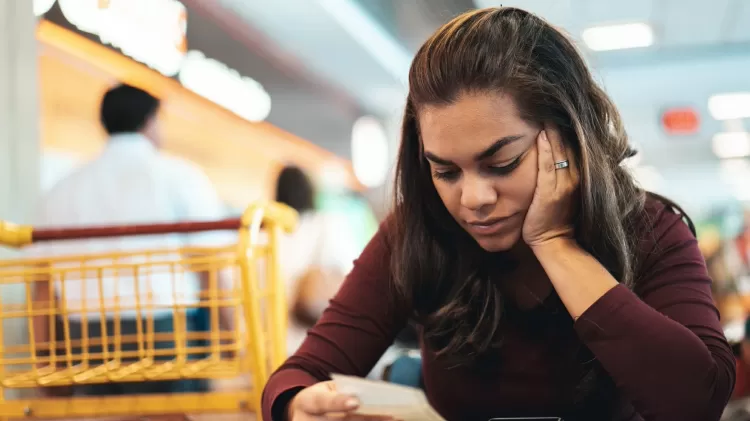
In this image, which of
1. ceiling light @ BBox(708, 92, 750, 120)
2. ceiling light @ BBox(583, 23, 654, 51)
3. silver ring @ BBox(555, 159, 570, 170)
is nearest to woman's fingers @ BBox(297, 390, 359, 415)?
silver ring @ BBox(555, 159, 570, 170)

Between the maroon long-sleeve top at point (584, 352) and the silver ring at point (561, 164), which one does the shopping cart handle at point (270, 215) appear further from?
the silver ring at point (561, 164)

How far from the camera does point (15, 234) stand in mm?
1854

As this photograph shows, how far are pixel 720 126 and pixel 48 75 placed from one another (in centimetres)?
994

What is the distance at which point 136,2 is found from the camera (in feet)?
13.4

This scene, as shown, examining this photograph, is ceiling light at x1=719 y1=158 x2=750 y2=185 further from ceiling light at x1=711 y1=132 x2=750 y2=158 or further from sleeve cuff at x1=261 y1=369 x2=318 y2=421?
sleeve cuff at x1=261 y1=369 x2=318 y2=421

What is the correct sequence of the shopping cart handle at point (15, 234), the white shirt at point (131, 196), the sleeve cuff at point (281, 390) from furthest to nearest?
1. the white shirt at point (131, 196)
2. the shopping cart handle at point (15, 234)
3. the sleeve cuff at point (281, 390)

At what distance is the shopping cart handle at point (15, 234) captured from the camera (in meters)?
1.84

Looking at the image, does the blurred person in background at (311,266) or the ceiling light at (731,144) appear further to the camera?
the ceiling light at (731,144)

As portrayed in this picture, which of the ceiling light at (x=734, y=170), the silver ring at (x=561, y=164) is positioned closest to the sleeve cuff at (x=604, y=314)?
the silver ring at (x=561, y=164)

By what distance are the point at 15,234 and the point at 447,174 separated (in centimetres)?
108

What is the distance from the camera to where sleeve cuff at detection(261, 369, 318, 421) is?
1.30 m

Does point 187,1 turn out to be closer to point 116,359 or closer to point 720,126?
point 116,359

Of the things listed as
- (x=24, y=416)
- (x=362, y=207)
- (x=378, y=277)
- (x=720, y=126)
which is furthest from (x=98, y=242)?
(x=720, y=126)

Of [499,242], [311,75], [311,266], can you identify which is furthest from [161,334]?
[311,75]
